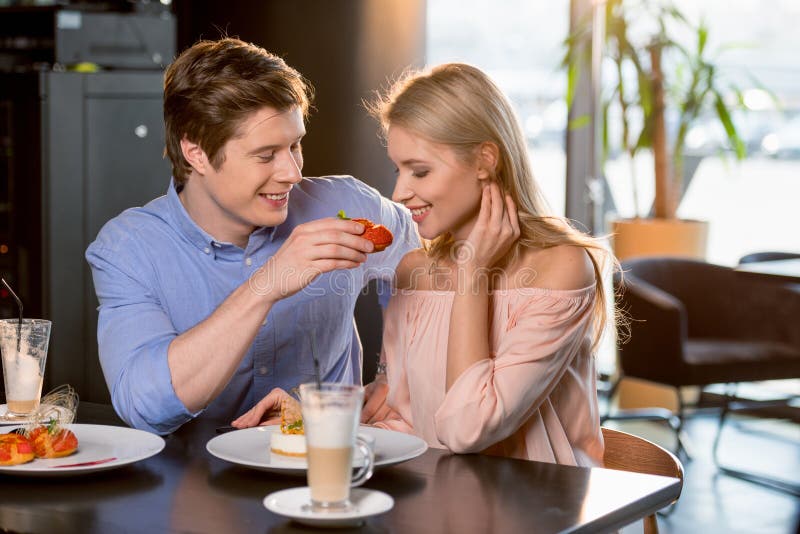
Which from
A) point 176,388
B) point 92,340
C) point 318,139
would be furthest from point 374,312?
point 176,388

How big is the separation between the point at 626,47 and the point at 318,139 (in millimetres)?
2029

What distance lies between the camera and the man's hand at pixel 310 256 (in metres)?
2.19

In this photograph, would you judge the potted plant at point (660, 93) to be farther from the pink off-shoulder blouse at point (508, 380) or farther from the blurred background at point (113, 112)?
the pink off-shoulder blouse at point (508, 380)

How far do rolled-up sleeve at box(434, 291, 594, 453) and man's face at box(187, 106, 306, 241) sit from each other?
2.03 ft

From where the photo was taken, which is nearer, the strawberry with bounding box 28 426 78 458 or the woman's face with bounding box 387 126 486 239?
the strawberry with bounding box 28 426 78 458

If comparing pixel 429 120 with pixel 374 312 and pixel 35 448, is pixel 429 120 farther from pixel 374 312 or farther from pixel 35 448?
pixel 374 312

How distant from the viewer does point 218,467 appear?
187 cm

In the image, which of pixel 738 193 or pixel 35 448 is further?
pixel 738 193

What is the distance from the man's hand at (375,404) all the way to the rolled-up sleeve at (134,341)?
1.46ft

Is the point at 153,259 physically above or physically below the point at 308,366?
above

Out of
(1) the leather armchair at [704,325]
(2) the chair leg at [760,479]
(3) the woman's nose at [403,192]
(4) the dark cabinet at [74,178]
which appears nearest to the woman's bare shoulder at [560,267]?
(3) the woman's nose at [403,192]

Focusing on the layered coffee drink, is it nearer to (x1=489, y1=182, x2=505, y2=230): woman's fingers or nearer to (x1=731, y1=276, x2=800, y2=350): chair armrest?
(x1=489, y1=182, x2=505, y2=230): woman's fingers

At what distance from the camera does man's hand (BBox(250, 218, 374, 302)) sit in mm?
2189

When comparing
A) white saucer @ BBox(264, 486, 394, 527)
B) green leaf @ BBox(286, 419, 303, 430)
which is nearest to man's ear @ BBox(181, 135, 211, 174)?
green leaf @ BBox(286, 419, 303, 430)
